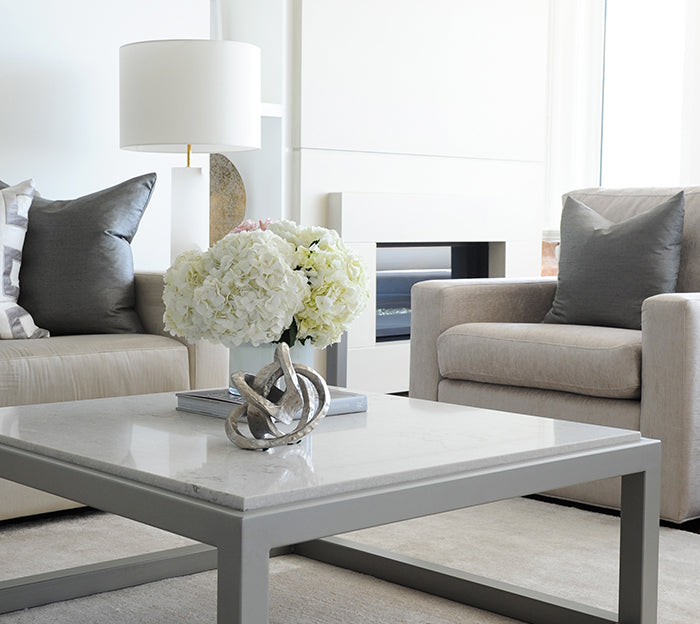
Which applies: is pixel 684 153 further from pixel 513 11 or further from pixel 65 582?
pixel 65 582

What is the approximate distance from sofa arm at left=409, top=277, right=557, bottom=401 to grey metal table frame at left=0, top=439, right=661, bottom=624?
3.55 ft

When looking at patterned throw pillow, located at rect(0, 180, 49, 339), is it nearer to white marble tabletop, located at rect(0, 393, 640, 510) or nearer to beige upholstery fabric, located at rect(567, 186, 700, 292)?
white marble tabletop, located at rect(0, 393, 640, 510)

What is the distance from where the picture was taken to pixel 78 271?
3.19 metres

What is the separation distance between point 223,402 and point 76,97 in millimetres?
2386

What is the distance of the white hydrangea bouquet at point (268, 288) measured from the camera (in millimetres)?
1899

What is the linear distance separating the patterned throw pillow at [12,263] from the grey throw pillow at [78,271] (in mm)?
50

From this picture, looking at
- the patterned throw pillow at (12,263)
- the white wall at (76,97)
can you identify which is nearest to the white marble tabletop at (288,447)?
the patterned throw pillow at (12,263)

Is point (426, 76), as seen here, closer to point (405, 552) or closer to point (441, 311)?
point (441, 311)

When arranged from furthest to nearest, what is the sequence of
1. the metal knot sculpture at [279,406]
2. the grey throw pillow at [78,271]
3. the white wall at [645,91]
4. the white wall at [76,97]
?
the white wall at [645,91]
the white wall at [76,97]
the grey throw pillow at [78,271]
the metal knot sculpture at [279,406]

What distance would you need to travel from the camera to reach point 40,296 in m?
3.18

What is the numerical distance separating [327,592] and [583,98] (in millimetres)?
4412

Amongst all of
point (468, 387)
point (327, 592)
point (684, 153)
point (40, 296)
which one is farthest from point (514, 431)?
point (684, 153)

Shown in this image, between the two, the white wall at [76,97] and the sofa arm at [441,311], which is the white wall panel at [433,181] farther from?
the sofa arm at [441,311]

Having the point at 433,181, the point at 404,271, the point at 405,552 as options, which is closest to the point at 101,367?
the point at 405,552
